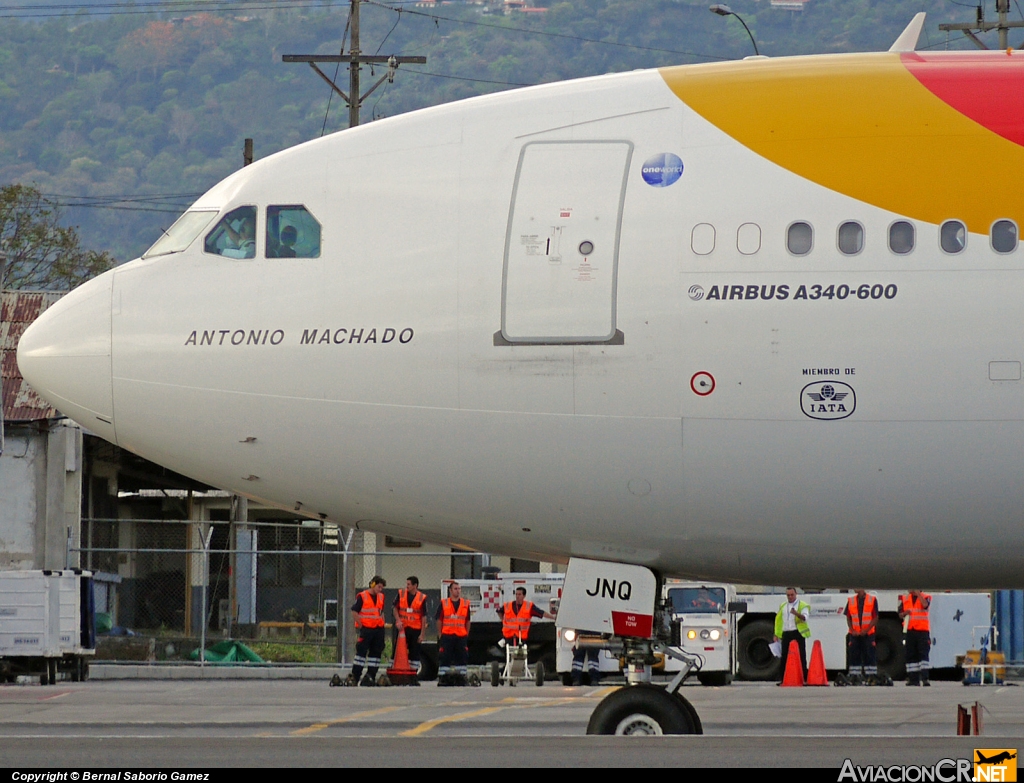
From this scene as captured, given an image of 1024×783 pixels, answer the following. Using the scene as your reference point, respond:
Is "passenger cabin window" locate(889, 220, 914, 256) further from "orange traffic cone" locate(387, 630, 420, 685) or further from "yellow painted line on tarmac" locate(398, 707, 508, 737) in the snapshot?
"orange traffic cone" locate(387, 630, 420, 685)

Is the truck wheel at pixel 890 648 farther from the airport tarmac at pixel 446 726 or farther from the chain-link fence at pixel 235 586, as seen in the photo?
the chain-link fence at pixel 235 586

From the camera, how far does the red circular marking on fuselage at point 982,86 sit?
859 centimetres

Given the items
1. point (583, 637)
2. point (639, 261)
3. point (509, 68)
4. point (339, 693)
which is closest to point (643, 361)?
point (639, 261)

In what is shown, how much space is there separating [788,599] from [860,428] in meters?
15.6

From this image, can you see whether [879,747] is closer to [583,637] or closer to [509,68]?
[583,637]

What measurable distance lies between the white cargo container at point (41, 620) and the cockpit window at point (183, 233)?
1350 centimetres

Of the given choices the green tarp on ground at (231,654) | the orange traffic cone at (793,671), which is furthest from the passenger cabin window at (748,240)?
the green tarp on ground at (231,654)

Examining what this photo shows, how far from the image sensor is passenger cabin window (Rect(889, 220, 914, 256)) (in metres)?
8.42

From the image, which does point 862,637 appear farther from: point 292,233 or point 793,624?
point 292,233

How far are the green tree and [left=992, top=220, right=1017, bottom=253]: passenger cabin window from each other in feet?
171

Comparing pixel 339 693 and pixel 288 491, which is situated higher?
pixel 288 491

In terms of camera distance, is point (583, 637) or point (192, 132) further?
point (192, 132)

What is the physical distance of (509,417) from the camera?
8.73 metres

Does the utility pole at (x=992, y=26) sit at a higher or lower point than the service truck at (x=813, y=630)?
higher
